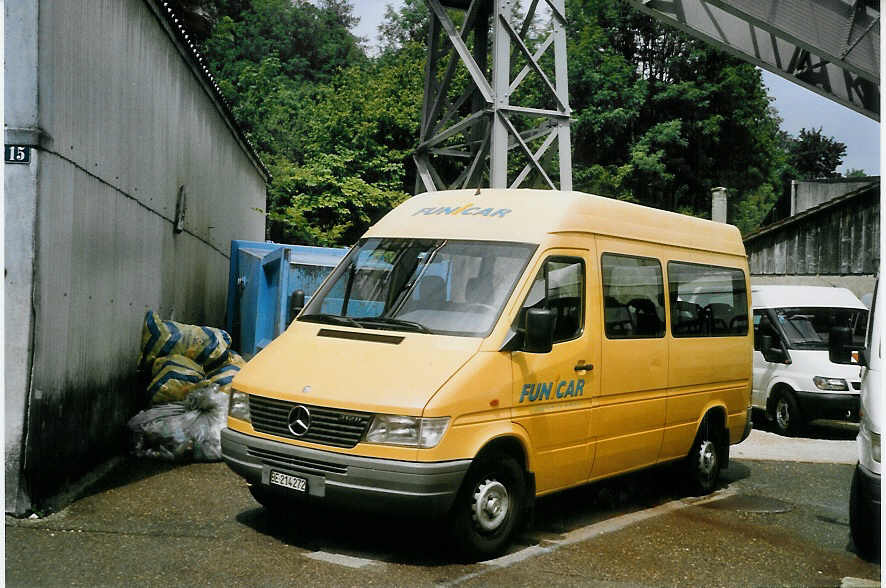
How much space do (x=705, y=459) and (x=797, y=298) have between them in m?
6.38

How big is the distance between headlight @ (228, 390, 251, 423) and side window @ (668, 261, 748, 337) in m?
3.58

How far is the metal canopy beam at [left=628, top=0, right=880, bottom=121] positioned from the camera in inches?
389

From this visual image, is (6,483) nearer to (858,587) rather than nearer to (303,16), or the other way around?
(858,587)

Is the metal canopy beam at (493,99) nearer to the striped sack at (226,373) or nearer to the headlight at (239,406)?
the striped sack at (226,373)

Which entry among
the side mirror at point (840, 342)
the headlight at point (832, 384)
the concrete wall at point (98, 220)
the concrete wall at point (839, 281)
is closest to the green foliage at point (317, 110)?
the concrete wall at point (839, 281)

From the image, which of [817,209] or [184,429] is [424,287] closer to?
[184,429]

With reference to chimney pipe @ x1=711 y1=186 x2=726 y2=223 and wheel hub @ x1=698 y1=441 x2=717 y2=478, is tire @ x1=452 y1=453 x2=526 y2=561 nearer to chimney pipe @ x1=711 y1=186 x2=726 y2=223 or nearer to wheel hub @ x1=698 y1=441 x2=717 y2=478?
wheel hub @ x1=698 y1=441 x2=717 y2=478

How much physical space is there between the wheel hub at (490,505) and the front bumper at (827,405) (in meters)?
7.63

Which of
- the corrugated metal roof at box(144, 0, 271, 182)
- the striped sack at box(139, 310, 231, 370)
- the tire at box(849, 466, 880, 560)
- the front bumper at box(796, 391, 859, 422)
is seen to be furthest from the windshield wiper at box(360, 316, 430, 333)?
the front bumper at box(796, 391, 859, 422)

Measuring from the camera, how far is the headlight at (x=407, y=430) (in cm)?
541

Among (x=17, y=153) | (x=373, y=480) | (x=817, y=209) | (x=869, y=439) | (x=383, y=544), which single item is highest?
(x=817, y=209)

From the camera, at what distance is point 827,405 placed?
477 inches

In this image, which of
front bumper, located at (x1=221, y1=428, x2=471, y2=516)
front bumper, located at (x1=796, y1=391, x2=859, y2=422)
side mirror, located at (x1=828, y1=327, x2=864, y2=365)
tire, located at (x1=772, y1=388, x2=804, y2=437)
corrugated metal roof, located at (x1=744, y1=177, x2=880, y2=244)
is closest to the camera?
front bumper, located at (x1=221, y1=428, x2=471, y2=516)

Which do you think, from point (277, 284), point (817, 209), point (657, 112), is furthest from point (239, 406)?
point (657, 112)
